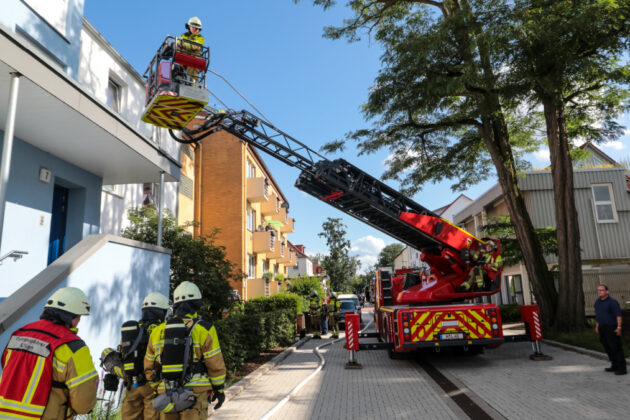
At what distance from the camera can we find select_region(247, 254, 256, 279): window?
25.4 metres

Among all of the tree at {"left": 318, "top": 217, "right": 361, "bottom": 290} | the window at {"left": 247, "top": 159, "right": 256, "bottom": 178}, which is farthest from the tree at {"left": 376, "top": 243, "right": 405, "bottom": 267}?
the window at {"left": 247, "top": 159, "right": 256, "bottom": 178}

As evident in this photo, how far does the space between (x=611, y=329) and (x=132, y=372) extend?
7736mm

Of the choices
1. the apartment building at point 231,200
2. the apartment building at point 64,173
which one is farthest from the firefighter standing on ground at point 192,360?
the apartment building at point 231,200

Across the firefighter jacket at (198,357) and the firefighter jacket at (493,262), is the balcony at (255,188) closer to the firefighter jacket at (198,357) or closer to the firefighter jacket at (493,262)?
the firefighter jacket at (493,262)

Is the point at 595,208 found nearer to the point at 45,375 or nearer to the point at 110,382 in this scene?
the point at 110,382

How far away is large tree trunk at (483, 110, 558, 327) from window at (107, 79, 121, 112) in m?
11.5

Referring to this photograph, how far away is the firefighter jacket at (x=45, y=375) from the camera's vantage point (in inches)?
102

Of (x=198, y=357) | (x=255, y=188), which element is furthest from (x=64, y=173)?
(x=255, y=188)

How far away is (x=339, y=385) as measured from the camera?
757 cm

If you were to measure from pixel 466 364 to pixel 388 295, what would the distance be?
4375 millimetres

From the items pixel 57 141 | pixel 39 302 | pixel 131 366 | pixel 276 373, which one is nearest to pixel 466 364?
pixel 276 373

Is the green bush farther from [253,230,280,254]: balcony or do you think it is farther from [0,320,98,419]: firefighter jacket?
[0,320,98,419]: firefighter jacket

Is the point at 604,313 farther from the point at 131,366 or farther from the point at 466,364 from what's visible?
the point at 131,366

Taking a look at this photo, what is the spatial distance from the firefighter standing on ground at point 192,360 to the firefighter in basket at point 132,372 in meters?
0.27
